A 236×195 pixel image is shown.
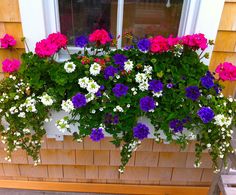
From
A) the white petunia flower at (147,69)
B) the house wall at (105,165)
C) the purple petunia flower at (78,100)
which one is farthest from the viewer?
the house wall at (105,165)

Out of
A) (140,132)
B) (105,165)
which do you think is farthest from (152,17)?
(105,165)

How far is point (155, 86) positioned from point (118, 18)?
434mm

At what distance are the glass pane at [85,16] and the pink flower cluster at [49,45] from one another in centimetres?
17

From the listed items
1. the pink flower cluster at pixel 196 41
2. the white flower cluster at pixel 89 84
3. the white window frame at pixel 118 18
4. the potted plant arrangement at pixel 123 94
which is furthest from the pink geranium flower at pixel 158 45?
the white flower cluster at pixel 89 84

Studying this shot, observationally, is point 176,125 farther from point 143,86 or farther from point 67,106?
point 67,106

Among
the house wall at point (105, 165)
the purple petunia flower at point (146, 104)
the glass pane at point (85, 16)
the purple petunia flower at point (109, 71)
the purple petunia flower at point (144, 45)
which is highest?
the glass pane at point (85, 16)

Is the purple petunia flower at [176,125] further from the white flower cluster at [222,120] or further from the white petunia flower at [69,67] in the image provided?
the white petunia flower at [69,67]

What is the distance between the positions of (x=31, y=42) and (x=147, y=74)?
62cm

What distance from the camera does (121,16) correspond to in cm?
133

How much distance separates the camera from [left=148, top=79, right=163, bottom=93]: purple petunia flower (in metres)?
1.17

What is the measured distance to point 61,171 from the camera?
1.81 m

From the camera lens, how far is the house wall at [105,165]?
5.40 feet

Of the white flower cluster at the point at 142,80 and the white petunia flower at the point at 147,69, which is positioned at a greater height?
the white petunia flower at the point at 147,69

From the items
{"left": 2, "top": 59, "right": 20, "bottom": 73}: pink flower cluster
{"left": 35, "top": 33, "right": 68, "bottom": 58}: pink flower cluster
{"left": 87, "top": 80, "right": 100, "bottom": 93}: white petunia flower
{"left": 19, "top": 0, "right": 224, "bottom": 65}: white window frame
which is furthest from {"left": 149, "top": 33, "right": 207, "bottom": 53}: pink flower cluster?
{"left": 2, "top": 59, "right": 20, "bottom": 73}: pink flower cluster
